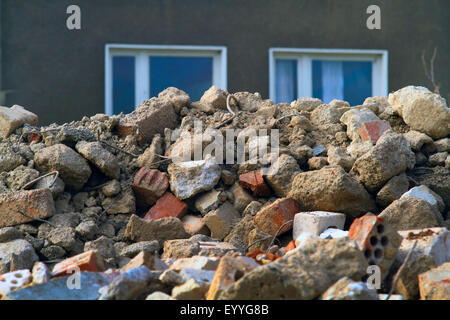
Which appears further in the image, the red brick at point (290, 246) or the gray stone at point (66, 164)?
the gray stone at point (66, 164)

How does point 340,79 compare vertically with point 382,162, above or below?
above

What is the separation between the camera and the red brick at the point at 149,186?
491cm

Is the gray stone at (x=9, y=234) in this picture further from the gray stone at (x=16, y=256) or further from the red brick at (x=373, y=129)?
the red brick at (x=373, y=129)

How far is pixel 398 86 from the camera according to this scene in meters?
9.55

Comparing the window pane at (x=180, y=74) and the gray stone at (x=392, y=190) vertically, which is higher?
the window pane at (x=180, y=74)

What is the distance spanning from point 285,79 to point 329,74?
27.5 inches

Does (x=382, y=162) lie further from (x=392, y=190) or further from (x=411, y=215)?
(x=411, y=215)

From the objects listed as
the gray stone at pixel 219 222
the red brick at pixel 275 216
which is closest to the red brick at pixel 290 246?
the red brick at pixel 275 216

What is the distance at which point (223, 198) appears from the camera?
191 inches

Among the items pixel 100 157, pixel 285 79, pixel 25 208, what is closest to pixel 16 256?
pixel 25 208

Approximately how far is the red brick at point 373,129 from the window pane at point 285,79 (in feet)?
14.0
